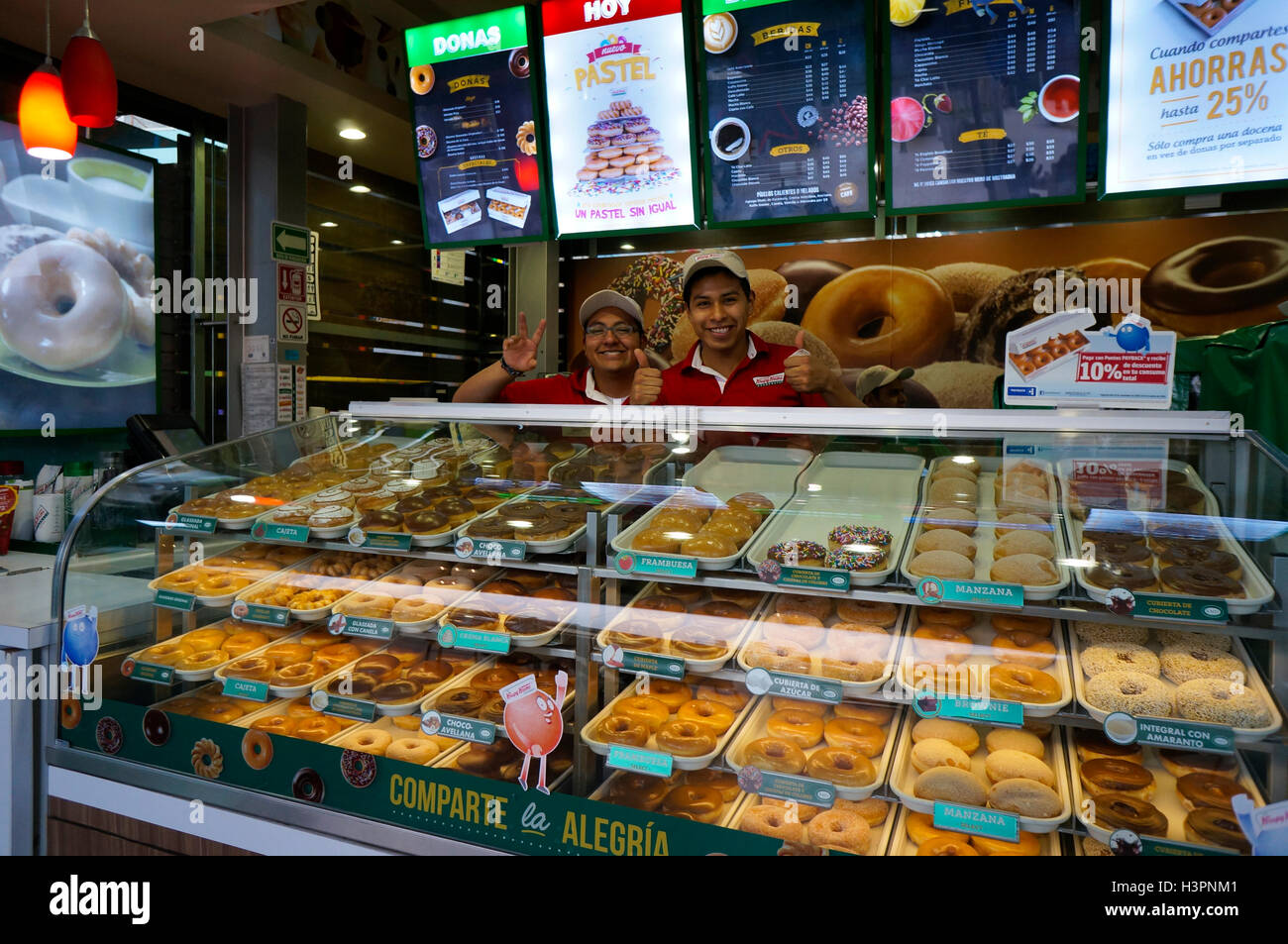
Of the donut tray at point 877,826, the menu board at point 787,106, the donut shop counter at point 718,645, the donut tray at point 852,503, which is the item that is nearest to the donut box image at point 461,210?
the menu board at point 787,106

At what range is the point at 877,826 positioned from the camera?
177cm

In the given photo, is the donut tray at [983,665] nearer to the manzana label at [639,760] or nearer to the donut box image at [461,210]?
the manzana label at [639,760]

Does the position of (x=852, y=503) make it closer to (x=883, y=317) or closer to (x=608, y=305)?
(x=608, y=305)

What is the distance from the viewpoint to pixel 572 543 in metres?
2.00

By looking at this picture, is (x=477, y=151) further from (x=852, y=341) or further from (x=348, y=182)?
(x=852, y=341)

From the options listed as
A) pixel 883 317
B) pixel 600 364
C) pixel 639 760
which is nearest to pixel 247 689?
pixel 639 760

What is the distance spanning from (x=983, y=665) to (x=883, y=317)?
→ 376cm

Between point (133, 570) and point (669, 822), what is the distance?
6.10ft

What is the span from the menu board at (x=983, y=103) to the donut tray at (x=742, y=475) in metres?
1.47

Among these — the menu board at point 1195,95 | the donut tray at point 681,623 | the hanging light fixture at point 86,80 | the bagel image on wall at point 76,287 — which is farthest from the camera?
the bagel image on wall at point 76,287

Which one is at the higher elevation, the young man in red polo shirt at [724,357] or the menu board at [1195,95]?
the menu board at [1195,95]

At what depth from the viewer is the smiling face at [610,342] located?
11.1 ft

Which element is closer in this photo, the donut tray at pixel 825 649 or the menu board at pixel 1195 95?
the donut tray at pixel 825 649
